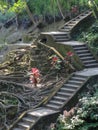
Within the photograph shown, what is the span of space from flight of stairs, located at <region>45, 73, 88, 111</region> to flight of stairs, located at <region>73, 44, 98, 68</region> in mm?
1628

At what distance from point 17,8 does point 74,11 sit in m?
4.48

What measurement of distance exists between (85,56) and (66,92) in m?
3.29

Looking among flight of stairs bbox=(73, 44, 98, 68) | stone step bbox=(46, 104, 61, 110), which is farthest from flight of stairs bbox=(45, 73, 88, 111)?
flight of stairs bbox=(73, 44, 98, 68)

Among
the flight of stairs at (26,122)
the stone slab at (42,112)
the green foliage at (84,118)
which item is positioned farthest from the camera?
the stone slab at (42,112)

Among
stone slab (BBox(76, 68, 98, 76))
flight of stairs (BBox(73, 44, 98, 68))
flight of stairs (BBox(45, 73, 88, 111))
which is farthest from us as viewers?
flight of stairs (BBox(73, 44, 98, 68))

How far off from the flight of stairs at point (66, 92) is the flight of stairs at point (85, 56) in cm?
163

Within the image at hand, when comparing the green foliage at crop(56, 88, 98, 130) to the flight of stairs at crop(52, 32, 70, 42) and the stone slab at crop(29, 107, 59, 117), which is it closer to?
the stone slab at crop(29, 107, 59, 117)

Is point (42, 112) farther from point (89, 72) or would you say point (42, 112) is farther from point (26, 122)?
point (89, 72)

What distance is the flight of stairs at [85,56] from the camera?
1753 cm

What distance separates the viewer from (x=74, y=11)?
981 inches

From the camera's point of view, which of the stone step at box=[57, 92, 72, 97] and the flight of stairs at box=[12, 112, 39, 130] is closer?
the flight of stairs at box=[12, 112, 39, 130]

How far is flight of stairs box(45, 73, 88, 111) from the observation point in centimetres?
1471

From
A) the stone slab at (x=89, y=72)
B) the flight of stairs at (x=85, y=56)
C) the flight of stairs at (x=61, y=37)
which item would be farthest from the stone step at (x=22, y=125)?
the flight of stairs at (x=61, y=37)

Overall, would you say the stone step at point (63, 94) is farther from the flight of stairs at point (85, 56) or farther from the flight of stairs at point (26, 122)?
the flight of stairs at point (85, 56)
